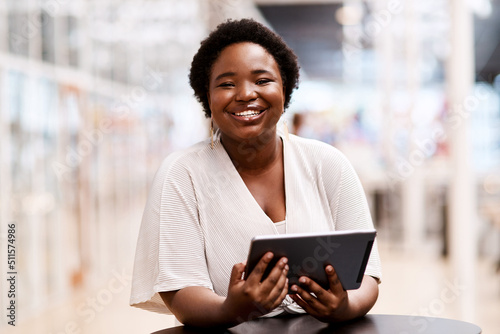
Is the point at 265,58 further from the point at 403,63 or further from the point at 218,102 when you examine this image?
the point at 403,63

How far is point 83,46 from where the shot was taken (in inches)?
270

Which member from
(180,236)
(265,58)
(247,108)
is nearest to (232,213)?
(180,236)

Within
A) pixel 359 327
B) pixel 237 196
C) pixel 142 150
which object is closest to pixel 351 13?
pixel 142 150

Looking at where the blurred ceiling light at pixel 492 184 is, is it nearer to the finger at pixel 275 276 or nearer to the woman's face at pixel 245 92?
the woman's face at pixel 245 92

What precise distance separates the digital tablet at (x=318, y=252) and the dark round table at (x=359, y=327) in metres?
0.12

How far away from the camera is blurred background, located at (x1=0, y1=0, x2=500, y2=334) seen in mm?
5051

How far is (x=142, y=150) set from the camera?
888cm

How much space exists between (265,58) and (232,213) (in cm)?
44

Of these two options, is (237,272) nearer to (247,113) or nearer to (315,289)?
(315,289)

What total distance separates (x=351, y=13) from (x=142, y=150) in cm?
671

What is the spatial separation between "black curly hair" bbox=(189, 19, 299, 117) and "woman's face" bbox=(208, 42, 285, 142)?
0.03 metres

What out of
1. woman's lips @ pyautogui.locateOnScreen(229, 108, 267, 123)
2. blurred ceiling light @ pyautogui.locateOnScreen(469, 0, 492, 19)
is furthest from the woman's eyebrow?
blurred ceiling light @ pyautogui.locateOnScreen(469, 0, 492, 19)

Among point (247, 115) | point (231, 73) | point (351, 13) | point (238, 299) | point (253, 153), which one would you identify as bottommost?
point (238, 299)

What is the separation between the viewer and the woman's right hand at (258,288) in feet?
4.65
